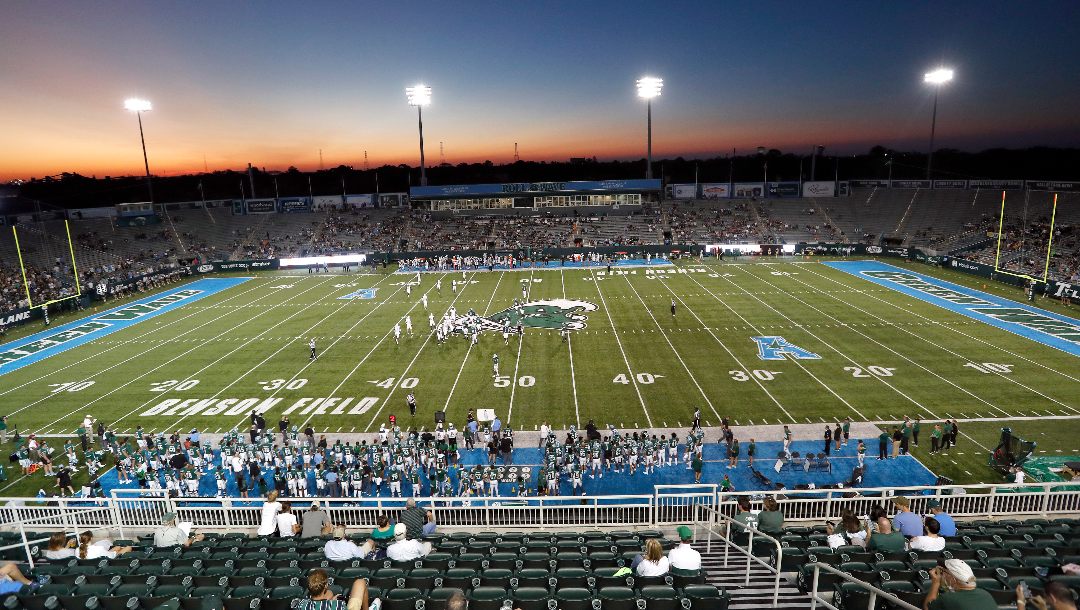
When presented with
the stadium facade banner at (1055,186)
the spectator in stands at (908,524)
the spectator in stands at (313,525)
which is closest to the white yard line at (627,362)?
the spectator in stands at (908,524)

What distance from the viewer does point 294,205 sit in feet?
238

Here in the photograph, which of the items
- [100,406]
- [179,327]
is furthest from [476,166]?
[100,406]

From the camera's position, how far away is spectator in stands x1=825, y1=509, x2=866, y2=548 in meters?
7.56

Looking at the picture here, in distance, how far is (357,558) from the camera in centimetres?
719

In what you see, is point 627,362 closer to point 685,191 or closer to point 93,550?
point 93,550

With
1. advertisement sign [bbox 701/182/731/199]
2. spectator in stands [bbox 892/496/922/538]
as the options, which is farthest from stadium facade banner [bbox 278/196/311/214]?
spectator in stands [bbox 892/496/922/538]

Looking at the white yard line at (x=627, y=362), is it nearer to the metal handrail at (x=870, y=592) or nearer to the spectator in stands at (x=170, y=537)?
the metal handrail at (x=870, y=592)

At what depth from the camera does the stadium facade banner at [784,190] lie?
2822 inches

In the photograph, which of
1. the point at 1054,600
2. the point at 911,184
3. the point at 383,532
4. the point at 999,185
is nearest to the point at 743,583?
the point at 1054,600

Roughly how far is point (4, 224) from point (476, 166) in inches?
3843

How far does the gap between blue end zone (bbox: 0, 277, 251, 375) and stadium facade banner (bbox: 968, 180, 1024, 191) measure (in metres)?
74.1

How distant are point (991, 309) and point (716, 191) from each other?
43.8 metres

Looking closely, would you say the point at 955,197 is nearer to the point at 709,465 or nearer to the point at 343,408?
the point at 709,465

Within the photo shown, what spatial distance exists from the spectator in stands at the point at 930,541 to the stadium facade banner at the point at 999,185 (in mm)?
65038
